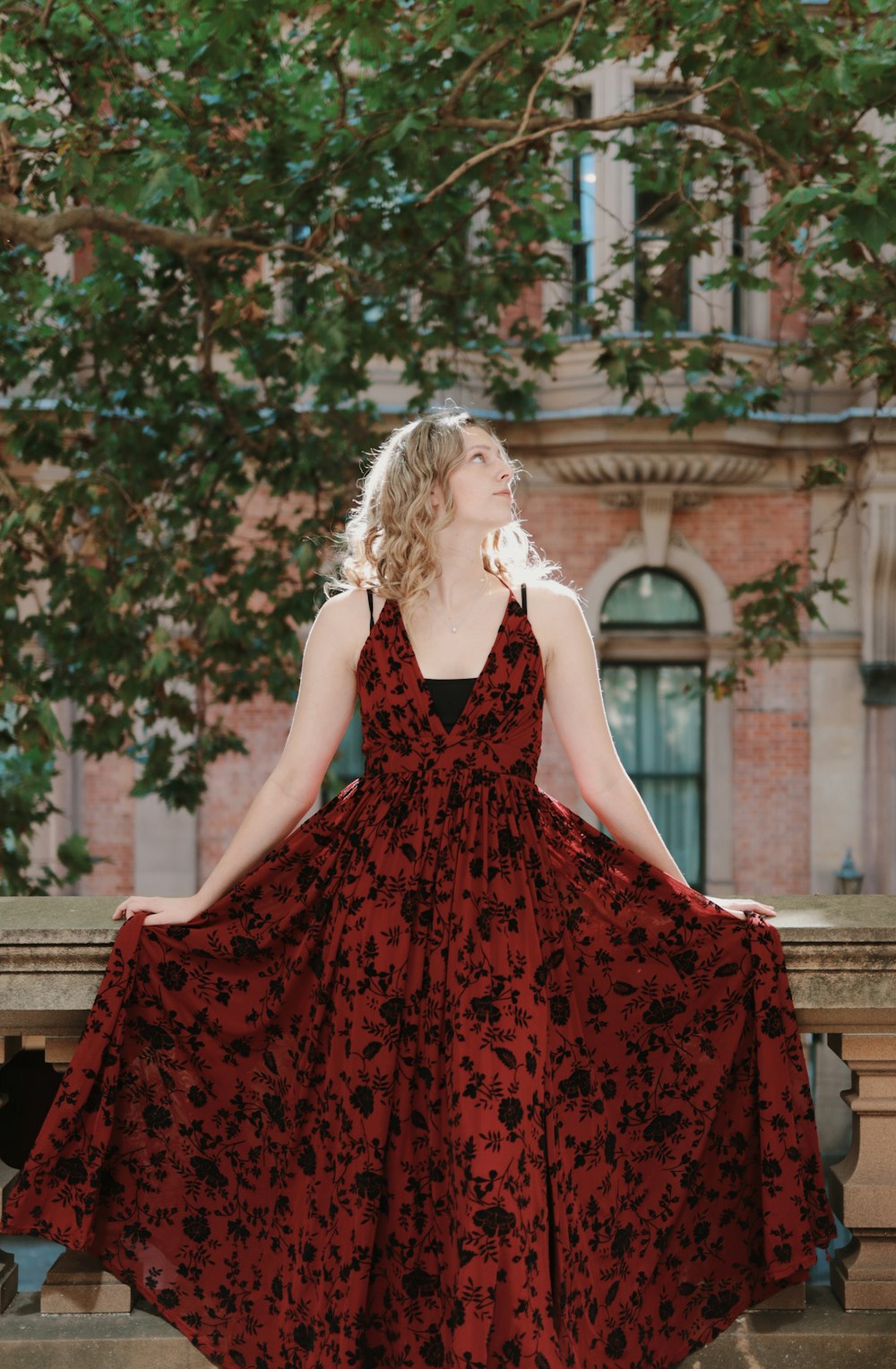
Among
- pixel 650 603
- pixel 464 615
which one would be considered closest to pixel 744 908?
pixel 464 615

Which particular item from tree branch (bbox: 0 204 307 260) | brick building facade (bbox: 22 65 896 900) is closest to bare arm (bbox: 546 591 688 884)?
tree branch (bbox: 0 204 307 260)

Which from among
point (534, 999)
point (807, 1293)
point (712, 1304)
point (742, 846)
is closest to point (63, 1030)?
point (534, 999)

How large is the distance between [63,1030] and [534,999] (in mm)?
847

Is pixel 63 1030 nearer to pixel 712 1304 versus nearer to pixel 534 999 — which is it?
pixel 534 999

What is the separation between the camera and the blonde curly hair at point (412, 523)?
2787 millimetres

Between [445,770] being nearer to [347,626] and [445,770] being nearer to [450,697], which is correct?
[450,697]

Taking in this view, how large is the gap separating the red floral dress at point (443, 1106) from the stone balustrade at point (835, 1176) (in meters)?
0.05

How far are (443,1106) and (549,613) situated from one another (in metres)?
0.92

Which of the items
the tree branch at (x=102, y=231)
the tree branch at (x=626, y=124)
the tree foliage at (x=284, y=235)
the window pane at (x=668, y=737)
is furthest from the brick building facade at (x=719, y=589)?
the tree branch at (x=626, y=124)

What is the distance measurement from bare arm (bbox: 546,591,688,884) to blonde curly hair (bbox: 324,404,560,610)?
12 centimetres

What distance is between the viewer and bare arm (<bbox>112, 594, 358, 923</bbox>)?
2766mm

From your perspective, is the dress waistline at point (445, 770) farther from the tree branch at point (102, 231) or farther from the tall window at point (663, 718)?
the tall window at point (663, 718)

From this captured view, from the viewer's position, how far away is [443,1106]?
8.17 feet

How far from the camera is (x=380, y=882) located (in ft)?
8.56
